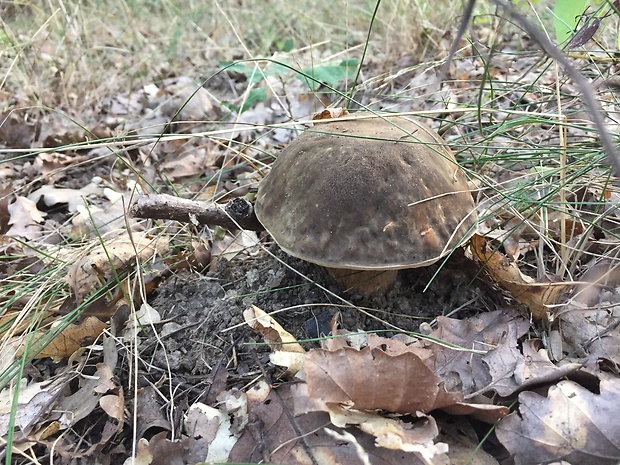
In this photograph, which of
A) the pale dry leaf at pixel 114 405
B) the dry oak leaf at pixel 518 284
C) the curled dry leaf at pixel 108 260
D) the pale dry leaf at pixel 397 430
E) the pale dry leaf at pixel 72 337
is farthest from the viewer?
the curled dry leaf at pixel 108 260

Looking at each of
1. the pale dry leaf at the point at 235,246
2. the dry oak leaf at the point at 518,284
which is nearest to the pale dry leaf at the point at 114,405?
the pale dry leaf at the point at 235,246

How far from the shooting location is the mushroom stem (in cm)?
145

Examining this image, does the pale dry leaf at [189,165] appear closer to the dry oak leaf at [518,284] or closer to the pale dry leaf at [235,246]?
the pale dry leaf at [235,246]

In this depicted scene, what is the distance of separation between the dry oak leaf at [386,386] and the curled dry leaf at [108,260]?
2.56 ft

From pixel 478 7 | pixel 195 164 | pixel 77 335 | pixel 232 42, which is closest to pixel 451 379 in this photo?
pixel 77 335

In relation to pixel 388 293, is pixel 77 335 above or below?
below

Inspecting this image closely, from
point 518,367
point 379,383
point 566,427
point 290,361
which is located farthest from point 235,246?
point 566,427

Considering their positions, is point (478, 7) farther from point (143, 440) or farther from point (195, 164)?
point (143, 440)

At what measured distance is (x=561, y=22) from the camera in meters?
1.42

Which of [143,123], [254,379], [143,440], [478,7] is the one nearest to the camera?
[143,440]

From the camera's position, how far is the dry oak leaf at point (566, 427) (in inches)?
36.4

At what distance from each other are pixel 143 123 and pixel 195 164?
975mm

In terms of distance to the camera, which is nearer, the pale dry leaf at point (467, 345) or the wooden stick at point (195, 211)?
the pale dry leaf at point (467, 345)

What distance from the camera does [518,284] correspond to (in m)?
1.35
